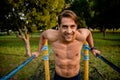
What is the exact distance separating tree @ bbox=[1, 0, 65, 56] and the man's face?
12.6m

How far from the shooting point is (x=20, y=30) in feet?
56.3

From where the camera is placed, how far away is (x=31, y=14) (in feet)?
51.8

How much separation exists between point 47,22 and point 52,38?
12.8 meters

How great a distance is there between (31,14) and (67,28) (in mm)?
12863

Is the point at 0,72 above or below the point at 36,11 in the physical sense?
below

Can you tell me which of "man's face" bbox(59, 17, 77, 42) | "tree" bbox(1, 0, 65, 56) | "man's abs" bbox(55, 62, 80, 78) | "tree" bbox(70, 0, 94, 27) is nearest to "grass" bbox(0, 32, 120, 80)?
"tree" bbox(1, 0, 65, 56)

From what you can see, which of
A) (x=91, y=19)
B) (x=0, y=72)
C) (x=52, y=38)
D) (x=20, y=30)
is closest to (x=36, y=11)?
(x=20, y=30)

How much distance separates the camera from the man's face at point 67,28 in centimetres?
314

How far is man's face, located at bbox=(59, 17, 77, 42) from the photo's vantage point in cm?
314

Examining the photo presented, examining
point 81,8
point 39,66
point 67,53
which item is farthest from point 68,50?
point 81,8

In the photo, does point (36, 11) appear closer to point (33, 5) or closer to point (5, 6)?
point (33, 5)

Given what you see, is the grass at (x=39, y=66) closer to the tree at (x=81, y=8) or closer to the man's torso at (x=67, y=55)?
the man's torso at (x=67, y=55)

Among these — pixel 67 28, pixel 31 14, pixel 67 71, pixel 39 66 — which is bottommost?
pixel 39 66

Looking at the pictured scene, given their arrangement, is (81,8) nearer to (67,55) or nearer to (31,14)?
(31,14)
